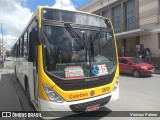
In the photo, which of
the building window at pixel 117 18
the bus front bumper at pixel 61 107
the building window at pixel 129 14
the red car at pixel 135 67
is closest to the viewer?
the bus front bumper at pixel 61 107

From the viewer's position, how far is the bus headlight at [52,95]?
4.14 metres

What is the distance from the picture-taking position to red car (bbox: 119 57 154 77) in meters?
13.2

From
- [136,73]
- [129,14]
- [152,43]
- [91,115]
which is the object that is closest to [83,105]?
[91,115]

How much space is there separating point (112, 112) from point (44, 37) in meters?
2.93

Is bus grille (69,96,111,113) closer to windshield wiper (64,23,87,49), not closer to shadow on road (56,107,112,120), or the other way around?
shadow on road (56,107,112,120)

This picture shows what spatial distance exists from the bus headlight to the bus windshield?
0.36 m

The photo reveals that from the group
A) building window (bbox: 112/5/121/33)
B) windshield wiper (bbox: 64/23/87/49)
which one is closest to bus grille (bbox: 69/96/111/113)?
windshield wiper (bbox: 64/23/87/49)

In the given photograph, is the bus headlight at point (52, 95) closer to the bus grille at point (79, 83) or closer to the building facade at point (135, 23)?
the bus grille at point (79, 83)

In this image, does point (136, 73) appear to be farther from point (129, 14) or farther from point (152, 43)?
point (129, 14)

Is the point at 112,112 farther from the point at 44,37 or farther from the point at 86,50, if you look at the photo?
the point at 44,37

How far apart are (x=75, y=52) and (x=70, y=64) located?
0.35 meters

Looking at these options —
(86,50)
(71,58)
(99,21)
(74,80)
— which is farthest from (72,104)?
(99,21)

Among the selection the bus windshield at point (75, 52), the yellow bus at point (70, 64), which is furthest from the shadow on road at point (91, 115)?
the bus windshield at point (75, 52)

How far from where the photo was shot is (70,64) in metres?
4.50
